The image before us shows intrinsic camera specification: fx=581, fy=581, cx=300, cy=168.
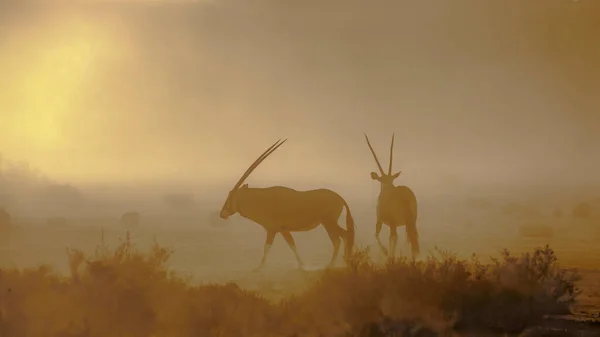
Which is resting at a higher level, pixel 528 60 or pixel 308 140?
pixel 528 60

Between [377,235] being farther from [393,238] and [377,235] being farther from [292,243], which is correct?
[292,243]

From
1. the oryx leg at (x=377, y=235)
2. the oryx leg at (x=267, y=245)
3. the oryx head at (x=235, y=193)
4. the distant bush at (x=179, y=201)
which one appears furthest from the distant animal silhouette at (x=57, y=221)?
the oryx leg at (x=377, y=235)

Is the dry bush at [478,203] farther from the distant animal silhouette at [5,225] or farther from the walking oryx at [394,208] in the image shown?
the distant animal silhouette at [5,225]

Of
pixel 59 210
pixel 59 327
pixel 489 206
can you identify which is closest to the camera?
pixel 59 327

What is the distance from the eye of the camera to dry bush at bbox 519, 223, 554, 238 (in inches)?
98.6

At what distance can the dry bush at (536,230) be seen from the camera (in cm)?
250

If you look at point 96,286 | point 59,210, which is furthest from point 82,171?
point 96,286

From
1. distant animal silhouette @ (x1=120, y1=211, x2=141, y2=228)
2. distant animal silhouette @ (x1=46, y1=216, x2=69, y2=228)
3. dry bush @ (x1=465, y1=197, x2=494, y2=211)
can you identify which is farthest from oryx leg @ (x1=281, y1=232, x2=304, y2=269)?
distant animal silhouette @ (x1=46, y1=216, x2=69, y2=228)

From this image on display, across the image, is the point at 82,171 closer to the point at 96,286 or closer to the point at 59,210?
the point at 59,210

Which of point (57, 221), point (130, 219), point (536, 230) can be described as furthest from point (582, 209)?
point (57, 221)

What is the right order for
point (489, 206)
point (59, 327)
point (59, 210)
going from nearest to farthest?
point (59, 327) < point (59, 210) < point (489, 206)

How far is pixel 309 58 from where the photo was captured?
2.53 meters

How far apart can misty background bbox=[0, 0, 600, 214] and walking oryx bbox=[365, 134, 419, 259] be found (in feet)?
0.13

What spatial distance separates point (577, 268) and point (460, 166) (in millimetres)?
648
